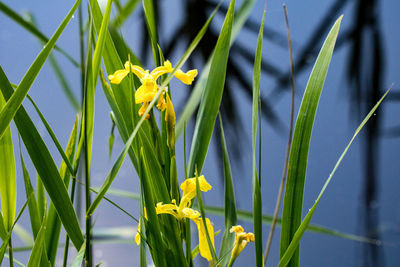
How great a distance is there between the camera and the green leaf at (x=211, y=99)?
1.37 ft

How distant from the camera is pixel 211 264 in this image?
13.3 inches

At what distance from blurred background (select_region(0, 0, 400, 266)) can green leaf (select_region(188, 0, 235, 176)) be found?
2.08 ft

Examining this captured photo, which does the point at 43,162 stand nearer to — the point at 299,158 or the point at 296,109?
the point at 299,158

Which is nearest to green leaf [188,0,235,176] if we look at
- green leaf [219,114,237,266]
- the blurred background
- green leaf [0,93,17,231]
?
green leaf [219,114,237,266]

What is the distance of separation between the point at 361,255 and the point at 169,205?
0.89 meters

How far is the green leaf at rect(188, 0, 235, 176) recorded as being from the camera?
42 centimetres

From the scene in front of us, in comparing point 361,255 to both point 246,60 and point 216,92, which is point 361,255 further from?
point 216,92

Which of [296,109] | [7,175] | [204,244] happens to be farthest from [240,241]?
[296,109]

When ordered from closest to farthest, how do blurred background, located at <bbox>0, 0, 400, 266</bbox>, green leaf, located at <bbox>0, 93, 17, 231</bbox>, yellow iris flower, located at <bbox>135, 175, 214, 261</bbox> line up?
yellow iris flower, located at <bbox>135, 175, 214, 261</bbox> → green leaf, located at <bbox>0, 93, 17, 231</bbox> → blurred background, located at <bbox>0, 0, 400, 266</bbox>

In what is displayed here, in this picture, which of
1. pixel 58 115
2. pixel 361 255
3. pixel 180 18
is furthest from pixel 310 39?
pixel 58 115

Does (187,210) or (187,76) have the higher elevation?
(187,76)

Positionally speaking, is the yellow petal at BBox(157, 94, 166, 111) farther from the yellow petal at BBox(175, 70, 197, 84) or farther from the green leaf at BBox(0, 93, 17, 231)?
the green leaf at BBox(0, 93, 17, 231)

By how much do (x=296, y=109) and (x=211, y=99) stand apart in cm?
66

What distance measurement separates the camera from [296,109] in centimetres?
106
